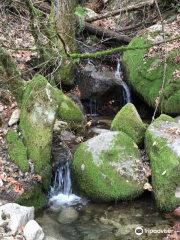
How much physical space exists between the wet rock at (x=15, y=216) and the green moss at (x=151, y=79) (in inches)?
210

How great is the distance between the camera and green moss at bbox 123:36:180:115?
339 inches

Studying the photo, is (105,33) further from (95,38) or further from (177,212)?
(177,212)

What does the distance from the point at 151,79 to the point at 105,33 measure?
3344 millimetres

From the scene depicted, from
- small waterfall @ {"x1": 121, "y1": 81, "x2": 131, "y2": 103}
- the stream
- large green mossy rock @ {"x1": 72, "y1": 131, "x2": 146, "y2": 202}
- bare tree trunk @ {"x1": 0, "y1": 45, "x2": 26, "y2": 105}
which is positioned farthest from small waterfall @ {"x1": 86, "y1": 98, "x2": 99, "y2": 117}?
the stream

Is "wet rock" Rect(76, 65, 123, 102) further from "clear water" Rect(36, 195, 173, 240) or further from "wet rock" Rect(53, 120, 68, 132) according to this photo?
"clear water" Rect(36, 195, 173, 240)

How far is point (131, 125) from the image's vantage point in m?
6.95

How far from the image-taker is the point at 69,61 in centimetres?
1001

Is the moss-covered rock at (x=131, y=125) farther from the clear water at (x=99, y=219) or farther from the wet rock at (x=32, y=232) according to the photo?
the wet rock at (x=32, y=232)

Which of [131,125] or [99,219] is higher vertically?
[131,125]

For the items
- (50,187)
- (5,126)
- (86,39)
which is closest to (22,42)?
(86,39)

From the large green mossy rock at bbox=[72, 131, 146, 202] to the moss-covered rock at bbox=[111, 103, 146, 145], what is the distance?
0.37 m

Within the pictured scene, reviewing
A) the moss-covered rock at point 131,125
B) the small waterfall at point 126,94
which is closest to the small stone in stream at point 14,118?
the moss-covered rock at point 131,125

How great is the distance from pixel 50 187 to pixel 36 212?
78cm

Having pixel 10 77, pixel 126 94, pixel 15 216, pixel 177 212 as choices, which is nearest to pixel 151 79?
pixel 126 94
